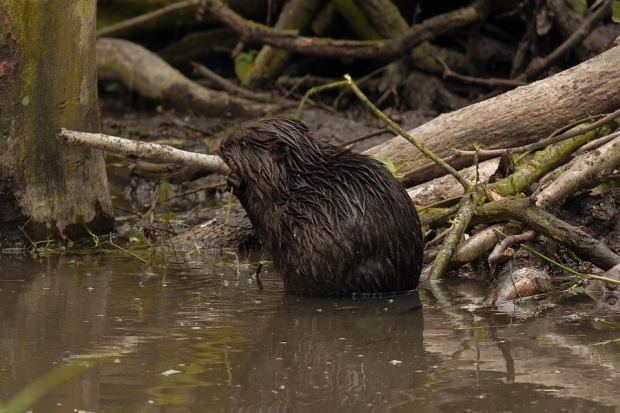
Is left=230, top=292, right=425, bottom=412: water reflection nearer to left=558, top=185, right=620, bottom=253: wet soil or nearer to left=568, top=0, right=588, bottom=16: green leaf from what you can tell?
left=558, top=185, right=620, bottom=253: wet soil

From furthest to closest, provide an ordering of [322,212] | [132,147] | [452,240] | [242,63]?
[242,63]
[132,147]
[452,240]
[322,212]

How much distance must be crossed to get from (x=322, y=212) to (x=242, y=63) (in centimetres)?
593

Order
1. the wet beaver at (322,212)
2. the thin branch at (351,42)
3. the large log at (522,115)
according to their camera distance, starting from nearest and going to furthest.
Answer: the wet beaver at (322,212) → the large log at (522,115) → the thin branch at (351,42)

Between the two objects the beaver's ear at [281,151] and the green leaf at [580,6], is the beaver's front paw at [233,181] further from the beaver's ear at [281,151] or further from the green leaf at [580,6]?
the green leaf at [580,6]

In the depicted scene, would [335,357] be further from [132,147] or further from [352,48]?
[352,48]

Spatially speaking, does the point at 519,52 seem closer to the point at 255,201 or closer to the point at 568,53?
the point at 568,53

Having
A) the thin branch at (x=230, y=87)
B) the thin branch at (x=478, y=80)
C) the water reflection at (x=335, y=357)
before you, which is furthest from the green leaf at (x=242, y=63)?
the water reflection at (x=335, y=357)

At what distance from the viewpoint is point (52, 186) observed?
19.4 ft

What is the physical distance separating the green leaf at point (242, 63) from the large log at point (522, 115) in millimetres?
4349

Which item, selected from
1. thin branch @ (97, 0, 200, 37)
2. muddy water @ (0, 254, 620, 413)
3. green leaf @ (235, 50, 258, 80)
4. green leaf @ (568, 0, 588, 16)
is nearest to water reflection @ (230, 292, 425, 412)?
muddy water @ (0, 254, 620, 413)

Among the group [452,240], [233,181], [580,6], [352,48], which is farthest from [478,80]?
[233,181]

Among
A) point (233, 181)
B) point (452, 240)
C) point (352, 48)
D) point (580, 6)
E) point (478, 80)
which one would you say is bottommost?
point (452, 240)

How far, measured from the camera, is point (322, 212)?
15.9 feet

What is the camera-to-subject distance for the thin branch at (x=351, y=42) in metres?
9.15
